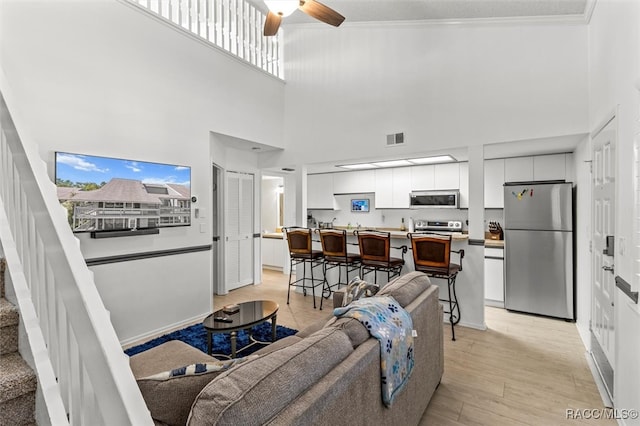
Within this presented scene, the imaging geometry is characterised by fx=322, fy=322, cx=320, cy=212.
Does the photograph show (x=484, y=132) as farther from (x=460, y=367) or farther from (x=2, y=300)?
(x=2, y=300)

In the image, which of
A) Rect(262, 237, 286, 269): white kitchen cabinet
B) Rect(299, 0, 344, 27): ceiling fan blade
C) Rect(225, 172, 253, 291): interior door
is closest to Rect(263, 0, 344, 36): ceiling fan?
Rect(299, 0, 344, 27): ceiling fan blade

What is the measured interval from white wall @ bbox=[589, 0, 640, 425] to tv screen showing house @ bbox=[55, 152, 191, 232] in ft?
13.2

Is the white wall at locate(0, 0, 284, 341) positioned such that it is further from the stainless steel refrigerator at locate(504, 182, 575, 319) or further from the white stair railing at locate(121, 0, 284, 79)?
the stainless steel refrigerator at locate(504, 182, 575, 319)

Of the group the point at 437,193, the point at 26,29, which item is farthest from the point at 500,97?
the point at 26,29

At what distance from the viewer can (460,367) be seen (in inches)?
114

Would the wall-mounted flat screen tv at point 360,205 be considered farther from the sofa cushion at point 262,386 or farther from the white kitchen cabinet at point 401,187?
the sofa cushion at point 262,386

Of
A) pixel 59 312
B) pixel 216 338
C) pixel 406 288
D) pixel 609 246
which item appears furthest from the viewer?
pixel 216 338

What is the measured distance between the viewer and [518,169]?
476 cm

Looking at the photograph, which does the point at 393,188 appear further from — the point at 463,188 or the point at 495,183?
the point at 495,183

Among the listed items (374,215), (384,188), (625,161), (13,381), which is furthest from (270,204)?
(13,381)

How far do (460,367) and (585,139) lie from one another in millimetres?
2756

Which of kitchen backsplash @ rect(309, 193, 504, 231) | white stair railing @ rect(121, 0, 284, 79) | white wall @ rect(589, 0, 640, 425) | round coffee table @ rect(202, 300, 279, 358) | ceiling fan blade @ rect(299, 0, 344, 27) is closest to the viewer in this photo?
white wall @ rect(589, 0, 640, 425)

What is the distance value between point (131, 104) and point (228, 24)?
6.54ft

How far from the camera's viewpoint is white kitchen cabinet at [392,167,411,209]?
5.94 metres
